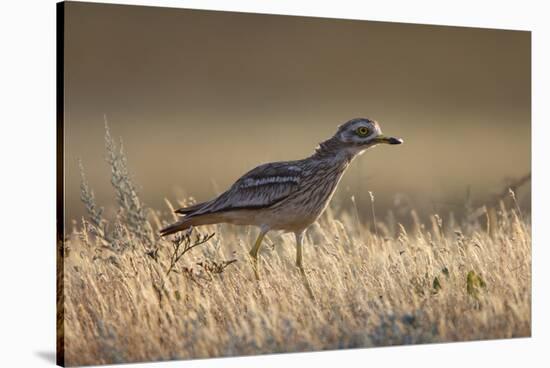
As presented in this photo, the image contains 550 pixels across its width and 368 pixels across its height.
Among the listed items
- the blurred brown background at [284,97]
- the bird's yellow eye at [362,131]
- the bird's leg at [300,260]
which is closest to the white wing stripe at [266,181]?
the blurred brown background at [284,97]

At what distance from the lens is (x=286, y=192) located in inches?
437

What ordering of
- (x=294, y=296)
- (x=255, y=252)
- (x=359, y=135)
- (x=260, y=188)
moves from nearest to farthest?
1. (x=294, y=296)
2. (x=260, y=188)
3. (x=255, y=252)
4. (x=359, y=135)

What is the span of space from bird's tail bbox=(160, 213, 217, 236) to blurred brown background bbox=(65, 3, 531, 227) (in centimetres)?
48

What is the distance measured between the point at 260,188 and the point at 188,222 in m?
0.76

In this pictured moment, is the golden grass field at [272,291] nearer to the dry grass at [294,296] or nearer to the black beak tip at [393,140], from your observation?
the dry grass at [294,296]

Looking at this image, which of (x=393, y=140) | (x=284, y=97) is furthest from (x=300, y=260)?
(x=284, y=97)

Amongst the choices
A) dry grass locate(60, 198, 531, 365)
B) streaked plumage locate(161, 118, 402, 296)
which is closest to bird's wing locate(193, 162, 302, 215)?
streaked plumage locate(161, 118, 402, 296)

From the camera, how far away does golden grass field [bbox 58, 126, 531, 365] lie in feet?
33.5

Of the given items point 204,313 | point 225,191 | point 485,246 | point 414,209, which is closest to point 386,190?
point 414,209

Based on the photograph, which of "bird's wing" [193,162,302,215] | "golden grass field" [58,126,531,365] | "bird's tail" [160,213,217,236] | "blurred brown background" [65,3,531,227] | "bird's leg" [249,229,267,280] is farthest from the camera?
"bird's leg" [249,229,267,280]

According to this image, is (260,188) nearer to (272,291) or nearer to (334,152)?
(334,152)

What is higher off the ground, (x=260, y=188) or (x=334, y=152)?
(x=334, y=152)

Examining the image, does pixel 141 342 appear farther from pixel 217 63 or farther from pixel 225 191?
pixel 217 63

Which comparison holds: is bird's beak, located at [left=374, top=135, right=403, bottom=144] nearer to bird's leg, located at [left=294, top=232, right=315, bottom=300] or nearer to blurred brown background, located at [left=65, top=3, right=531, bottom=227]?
blurred brown background, located at [left=65, top=3, right=531, bottom=227]
